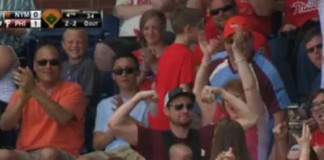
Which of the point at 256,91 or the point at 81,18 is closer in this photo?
the point at 256,91

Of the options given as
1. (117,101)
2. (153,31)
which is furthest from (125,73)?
(153,31)

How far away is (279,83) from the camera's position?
12195mm

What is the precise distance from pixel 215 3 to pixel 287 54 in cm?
73

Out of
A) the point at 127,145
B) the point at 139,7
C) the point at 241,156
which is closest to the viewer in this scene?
the point at 241,156

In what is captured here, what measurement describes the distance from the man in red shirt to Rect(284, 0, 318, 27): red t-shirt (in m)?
1.03

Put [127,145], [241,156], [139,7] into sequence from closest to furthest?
1. [241,156]
2. [127,145]
3. [139,7]

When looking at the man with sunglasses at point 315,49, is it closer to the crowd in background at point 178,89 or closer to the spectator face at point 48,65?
the crowd in background at point 178,89

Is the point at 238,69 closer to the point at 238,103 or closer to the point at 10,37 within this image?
the point at 238,103

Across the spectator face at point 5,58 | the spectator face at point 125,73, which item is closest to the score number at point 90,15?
the spectator face at point 5,58

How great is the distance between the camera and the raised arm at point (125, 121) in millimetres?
12062

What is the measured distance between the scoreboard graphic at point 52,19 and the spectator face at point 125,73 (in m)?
1.43

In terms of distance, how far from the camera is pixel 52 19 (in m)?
14.4

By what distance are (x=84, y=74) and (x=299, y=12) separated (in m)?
1.90

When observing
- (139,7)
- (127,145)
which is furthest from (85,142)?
(139,7)
